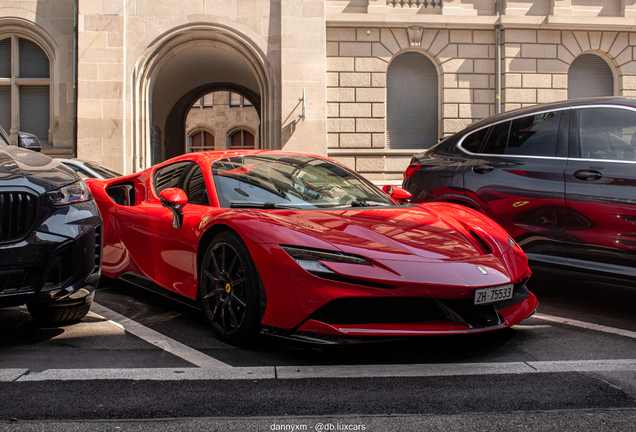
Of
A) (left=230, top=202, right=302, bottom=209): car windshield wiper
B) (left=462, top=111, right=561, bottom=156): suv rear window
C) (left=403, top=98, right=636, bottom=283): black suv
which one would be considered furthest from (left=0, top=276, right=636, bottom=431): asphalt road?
(left=462, top=111, right=561, bottom=156): suv rear window

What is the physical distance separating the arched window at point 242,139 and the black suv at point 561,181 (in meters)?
31.1

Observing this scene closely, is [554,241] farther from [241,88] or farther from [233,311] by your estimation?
[241,88]

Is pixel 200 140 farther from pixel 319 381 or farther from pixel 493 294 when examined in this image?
pixel 319 381

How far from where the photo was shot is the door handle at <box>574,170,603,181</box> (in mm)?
4000

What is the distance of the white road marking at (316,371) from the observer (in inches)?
105

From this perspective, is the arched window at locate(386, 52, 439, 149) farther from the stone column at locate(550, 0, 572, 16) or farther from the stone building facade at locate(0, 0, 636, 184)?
the stone column at locate(550, 0, 572, 16)

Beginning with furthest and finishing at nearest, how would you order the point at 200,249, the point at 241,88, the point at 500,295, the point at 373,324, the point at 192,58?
the point at 241,88
the point at 192,58
the point at 200,249
the point at 500,295
the point at 373,324

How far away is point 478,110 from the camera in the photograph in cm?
1462

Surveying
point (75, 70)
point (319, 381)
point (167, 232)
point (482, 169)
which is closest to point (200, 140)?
point (75, 70)

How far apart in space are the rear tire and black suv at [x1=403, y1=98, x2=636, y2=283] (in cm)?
322

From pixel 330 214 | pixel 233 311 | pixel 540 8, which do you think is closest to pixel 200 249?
pixel 233 311

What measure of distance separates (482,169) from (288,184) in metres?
1.94

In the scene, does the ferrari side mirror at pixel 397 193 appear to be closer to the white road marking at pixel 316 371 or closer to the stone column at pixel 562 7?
the white road marking at pixel 316 371

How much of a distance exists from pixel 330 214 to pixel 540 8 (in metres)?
13.8
